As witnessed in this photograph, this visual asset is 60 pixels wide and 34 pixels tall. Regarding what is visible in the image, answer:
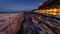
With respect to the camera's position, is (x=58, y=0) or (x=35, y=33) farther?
(x=58, y=0)

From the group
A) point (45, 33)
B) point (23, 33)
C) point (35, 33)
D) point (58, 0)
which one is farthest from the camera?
point (58, 0)

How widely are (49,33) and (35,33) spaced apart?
0.78ft

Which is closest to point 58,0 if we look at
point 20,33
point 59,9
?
point 59,9

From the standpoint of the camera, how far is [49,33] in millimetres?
1224

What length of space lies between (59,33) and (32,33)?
40cm

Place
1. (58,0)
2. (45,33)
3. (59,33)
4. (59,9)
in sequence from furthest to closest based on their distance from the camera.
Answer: (59,9) → (58,0) → (45,33) → (59,33)

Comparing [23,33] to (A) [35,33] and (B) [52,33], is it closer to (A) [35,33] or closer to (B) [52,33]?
(A) [35,33]

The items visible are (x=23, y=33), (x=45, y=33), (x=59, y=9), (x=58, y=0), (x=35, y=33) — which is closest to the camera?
(x=45, y=33)

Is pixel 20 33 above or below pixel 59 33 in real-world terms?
below

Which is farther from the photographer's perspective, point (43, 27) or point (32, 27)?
point (32, 27)

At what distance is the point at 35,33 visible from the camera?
1414 millimetres

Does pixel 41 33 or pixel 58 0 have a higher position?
pixel 58 0

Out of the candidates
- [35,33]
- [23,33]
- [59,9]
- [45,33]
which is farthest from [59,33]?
[59,9]

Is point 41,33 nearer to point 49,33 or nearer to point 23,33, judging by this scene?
point 49,33
